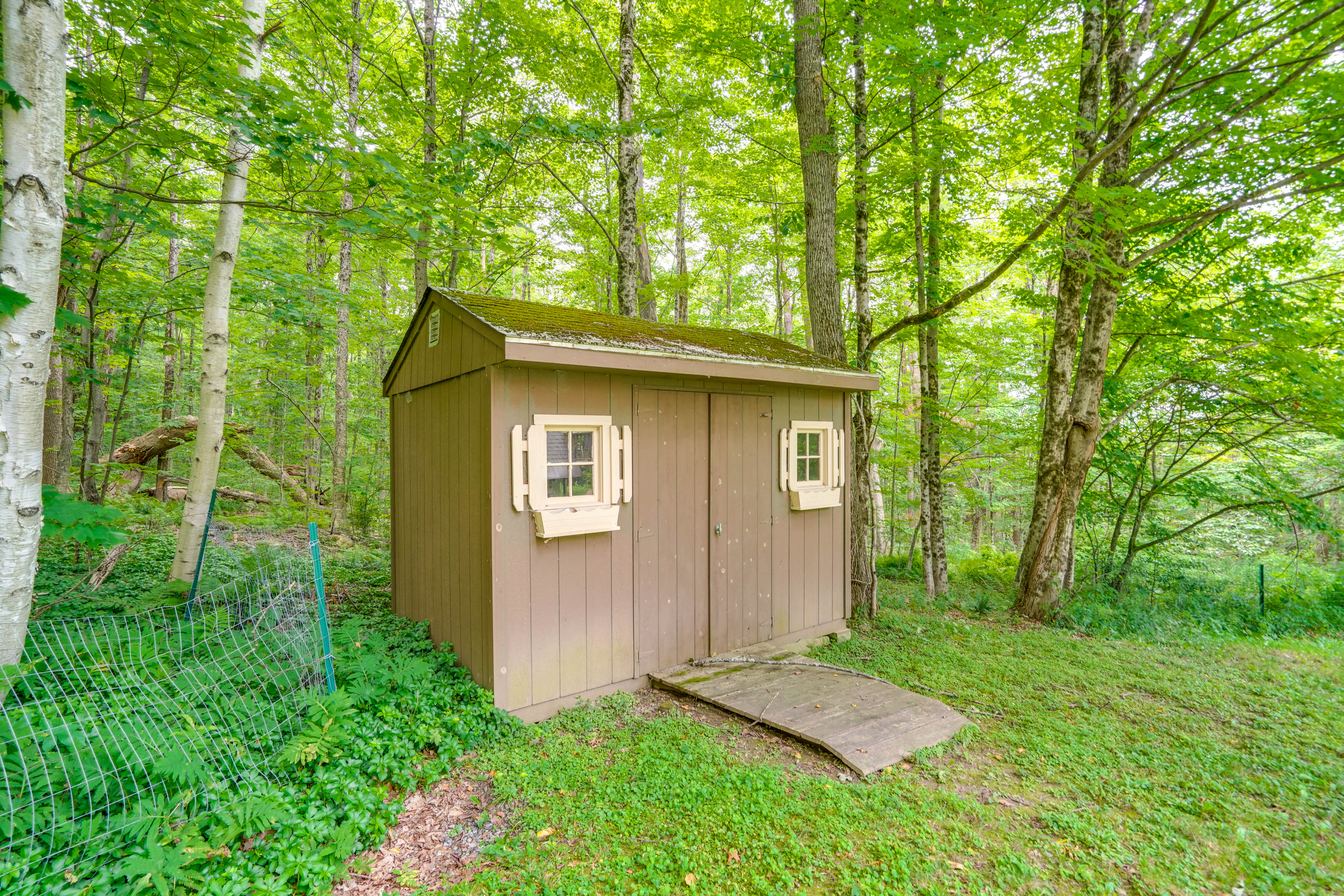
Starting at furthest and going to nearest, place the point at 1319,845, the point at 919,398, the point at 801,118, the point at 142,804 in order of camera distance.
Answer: the point at 919,398, the point at 801,118, the point at 1319,845, the point at 142,804

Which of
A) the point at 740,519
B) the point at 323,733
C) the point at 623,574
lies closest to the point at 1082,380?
the point at 740,519

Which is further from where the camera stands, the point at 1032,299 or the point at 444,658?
the point at 1032,299

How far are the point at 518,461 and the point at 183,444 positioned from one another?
9038mm

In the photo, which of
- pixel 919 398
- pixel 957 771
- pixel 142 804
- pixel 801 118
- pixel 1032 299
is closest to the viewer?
pixel 142 804

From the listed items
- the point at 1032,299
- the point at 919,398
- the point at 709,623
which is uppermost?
the point at 1032,299

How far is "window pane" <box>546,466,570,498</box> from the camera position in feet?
12.4

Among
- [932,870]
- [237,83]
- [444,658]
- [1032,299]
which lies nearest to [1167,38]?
[1032,299]

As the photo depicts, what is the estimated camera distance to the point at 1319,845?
101 inches

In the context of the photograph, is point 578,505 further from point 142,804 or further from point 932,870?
point 932,870

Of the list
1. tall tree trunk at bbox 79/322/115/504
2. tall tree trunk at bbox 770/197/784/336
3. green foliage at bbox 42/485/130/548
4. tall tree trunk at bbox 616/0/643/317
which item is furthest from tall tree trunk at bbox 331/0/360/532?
tall tree trunk at bbox 770/197/784/336

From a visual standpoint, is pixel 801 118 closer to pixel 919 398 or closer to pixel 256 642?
pixel 919 398

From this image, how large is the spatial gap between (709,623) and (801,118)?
562 centimetres

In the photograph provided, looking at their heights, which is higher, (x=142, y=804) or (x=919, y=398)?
(x=919, y=398)

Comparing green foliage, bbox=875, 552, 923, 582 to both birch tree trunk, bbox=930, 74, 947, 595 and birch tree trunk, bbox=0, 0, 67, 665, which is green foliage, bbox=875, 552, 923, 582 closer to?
birch tree trunk, bbox=930, 74, 947, 595
